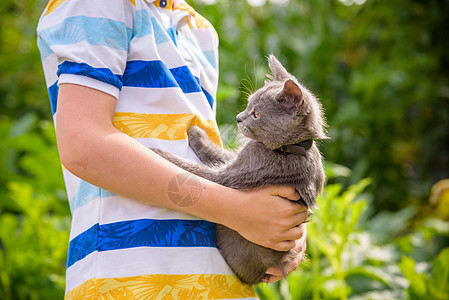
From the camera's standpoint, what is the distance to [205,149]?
1233 millimetres

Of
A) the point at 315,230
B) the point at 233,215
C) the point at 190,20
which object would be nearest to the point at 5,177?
the point at 315,230

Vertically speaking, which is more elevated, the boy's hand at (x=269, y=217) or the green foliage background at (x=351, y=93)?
the boy's hand at (x=269, y=217)

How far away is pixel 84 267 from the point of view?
1.02m

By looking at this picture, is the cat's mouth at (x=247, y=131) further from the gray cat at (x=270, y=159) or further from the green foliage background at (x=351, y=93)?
the green foliage background at (x=351, y=93)

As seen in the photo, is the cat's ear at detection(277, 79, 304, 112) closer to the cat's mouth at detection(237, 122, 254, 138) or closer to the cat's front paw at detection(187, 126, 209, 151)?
the cat's mouth at detection(237, 122, 254, 138)

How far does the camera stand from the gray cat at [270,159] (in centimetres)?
114

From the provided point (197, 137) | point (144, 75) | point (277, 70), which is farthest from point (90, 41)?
point (277, 70)

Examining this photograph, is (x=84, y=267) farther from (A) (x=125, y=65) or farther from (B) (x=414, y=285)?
(B) (x=414, y=285)

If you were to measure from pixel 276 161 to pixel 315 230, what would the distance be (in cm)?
105

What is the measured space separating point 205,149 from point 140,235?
34 centimetres

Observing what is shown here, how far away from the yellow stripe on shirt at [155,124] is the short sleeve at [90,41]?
0.08 metres

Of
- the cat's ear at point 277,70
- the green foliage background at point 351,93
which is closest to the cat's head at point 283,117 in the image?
the cat's ear at point 277,70

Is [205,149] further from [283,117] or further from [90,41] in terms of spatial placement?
[90,41]

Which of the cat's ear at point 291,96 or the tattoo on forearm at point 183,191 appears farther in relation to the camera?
the cat's ear at point 291,96
